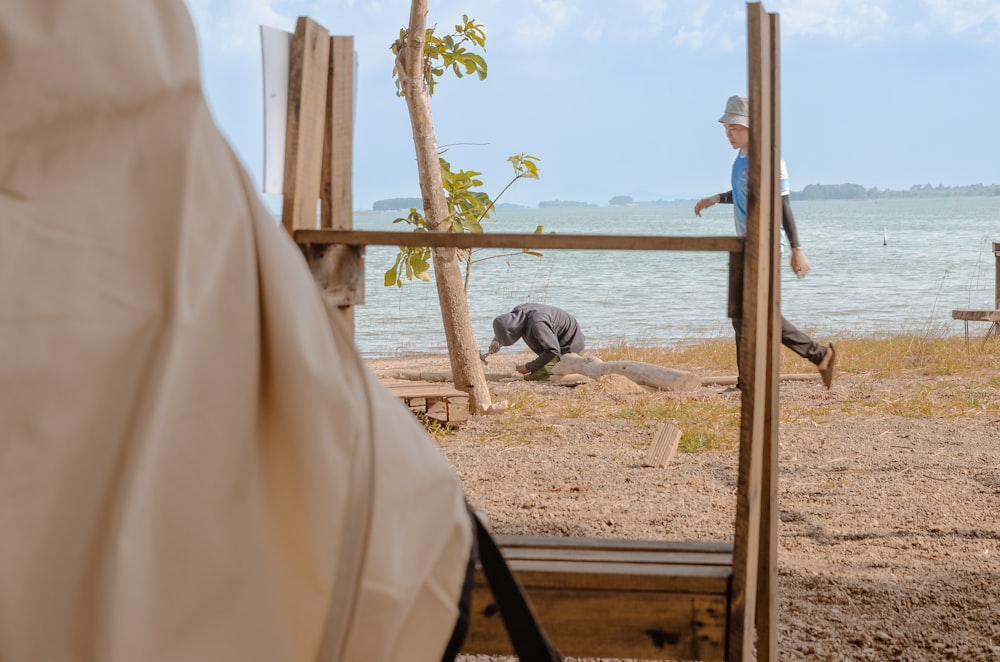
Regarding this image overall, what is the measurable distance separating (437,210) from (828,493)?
3.16 meters

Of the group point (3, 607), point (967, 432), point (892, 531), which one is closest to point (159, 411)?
point (3, 607)

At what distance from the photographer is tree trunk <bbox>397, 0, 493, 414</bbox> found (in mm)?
6719

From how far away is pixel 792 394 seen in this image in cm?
821

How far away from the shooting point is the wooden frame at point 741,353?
2098 mm

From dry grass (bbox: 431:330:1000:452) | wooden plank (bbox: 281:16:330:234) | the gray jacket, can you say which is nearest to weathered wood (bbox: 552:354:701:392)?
dry grass (bbox: 431:330:1000:452)

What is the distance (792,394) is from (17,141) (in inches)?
303

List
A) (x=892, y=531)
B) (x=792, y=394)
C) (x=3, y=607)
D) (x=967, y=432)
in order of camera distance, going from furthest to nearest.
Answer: (x=792, y=394)
(x=967, y=432)
(x=892, y=531)
(x=3, y=607)

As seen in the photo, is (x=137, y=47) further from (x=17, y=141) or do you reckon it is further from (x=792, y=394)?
(x=792, y=394)

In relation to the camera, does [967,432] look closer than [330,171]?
No

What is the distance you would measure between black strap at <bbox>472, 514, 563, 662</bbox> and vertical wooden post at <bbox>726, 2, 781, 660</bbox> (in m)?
0.95

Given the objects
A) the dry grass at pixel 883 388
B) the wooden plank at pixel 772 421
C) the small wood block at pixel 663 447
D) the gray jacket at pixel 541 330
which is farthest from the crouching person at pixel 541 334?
Result: the wooden plank at pixel 772 421

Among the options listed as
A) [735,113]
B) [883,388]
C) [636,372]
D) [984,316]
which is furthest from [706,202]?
[984,316]

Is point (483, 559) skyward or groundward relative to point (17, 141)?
groundward

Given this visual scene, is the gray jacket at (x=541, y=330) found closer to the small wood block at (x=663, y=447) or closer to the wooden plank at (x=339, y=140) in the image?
the small wood block at (x=663, y=447)
